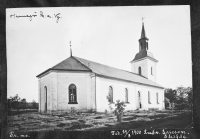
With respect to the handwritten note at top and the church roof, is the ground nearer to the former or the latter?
the church roof

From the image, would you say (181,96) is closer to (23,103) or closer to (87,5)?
(87,5)

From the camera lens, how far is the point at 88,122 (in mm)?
7746

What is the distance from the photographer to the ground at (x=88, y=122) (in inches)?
299

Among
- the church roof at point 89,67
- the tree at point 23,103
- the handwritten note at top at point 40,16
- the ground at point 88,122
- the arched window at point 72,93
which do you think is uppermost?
the handwritten note at top at point 40,16

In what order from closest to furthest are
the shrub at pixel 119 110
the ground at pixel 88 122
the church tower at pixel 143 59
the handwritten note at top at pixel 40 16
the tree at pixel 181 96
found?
the ground at pixel 88 122 < the handwritten note at top at pixel 40 16 < the shrub at pixel 119 110 < the tree at pixel 181 96 < the church tower at pixel 143 59

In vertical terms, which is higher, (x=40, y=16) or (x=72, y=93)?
(x=40, y=16)

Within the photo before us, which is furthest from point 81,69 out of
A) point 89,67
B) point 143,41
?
point 143,41

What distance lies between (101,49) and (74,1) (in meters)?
2.30

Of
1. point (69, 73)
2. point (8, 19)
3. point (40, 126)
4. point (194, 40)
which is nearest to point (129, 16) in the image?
point (194, 40)

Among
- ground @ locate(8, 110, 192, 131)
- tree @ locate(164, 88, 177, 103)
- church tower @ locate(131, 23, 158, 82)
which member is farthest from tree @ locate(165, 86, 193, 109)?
church tower @ locate(131, 23, 158, 82)

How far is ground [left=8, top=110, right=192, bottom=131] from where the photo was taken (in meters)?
7.59

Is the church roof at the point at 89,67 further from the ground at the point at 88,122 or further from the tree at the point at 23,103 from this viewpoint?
the ground at the point at 88,122

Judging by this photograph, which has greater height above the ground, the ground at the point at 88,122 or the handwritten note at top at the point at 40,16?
the handwritten note at top at the point at 40,16
